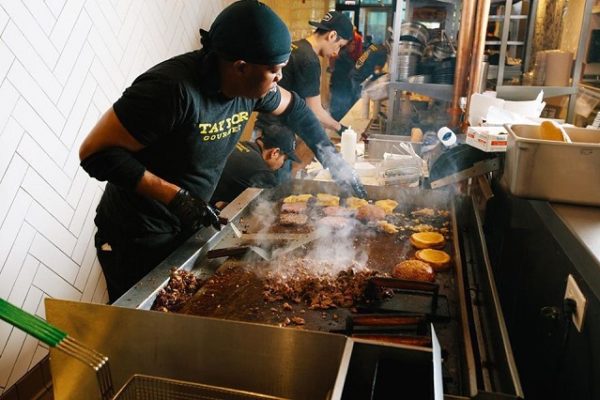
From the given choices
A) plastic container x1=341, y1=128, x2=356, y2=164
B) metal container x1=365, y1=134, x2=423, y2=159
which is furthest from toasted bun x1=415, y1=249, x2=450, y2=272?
metal container x1=365, y1=134, x2=423, y2=159

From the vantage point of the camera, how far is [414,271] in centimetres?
200

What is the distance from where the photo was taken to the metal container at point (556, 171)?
1.51 m

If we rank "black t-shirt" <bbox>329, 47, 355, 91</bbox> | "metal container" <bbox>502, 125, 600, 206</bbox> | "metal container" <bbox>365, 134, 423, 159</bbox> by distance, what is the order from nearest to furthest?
"metal container" <bbox>502, 125, 600, 206</bbox>
"metal container" <bbox>365, 134, 423, 159</bbox>
"black t-shirt" <bbox>329, 47, 355, 91</bbox>

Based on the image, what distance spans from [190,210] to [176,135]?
1.21 ft

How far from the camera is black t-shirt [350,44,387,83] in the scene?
235 inches

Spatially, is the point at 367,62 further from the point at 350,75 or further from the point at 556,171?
the point at 556,171

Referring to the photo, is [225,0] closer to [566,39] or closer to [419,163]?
[419,163]

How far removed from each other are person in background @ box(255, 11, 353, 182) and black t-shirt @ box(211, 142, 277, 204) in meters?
0.53

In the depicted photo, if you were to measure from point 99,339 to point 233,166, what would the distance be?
7.32ft

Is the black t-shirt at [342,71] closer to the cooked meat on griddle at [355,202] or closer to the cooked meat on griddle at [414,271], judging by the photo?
the cooked meat on griddle at [355,202]

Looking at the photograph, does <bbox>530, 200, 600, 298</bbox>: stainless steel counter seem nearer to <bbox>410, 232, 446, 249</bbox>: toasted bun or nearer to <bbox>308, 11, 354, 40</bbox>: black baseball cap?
<bbox>410, 232, 446, 249</bbox>: toasted bun

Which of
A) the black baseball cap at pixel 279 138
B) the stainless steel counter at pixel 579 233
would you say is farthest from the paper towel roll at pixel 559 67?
the stainless steel counter at pixel 579 233

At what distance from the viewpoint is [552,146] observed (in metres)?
1.54

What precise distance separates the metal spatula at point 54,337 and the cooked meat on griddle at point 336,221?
5.37ft
